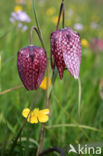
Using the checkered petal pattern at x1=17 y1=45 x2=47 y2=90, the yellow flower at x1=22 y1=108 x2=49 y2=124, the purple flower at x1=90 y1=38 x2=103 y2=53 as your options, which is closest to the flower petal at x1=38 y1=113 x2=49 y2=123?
the yellow flower at x1=22 y1=108 x2=49 y2=124

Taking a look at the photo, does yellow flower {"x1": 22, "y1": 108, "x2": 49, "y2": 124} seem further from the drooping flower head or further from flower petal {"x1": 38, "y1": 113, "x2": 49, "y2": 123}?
the drooping flower head

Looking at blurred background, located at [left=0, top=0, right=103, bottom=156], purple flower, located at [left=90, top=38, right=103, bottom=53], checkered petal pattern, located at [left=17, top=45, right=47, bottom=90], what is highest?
purple flower, located at [left=90, top=38, right=103, bottom=53]

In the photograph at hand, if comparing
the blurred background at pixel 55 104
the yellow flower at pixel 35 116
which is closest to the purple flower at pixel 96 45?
the blurred background at pixel 55 104

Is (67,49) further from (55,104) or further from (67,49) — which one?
(55,104)

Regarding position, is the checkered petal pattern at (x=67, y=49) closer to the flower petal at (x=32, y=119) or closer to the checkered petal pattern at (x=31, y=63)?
the checkered petal pattern at (x=31, y=63)

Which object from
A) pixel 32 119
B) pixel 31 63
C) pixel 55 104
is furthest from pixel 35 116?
pixel 55 104

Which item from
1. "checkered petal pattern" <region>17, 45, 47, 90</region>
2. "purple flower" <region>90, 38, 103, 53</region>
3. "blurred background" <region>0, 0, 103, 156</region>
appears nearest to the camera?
"checkered petal pattern" <region>17, 45, 47, 90</region>
